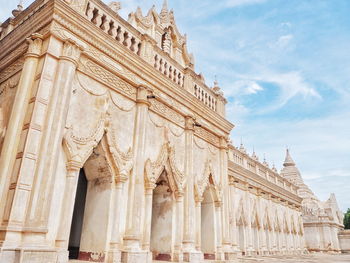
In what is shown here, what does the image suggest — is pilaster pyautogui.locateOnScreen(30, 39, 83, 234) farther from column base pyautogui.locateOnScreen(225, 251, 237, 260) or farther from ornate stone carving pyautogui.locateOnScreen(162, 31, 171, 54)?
column base pyautogui.locateOnScreen(225, 251, 237, 260)

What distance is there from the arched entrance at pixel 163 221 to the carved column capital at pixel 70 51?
16.2 ft

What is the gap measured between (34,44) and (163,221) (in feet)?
23.0

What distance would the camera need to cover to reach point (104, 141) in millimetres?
8750

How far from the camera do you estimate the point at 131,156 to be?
30.8 ft

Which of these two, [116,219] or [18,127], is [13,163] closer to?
[18,127]

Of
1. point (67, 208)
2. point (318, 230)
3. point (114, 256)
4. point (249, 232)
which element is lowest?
point (114, 256)

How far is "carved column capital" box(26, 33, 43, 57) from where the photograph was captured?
7.78m

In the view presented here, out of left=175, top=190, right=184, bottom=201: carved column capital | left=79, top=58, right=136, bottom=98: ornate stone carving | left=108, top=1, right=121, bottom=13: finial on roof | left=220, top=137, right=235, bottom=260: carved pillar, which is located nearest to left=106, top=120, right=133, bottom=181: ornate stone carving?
left=79, top=58, right=136, bottom=98: ornate stone carving

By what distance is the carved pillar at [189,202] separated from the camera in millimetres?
10617

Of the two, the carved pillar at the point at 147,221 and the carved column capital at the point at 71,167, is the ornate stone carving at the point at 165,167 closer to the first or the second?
the carved pillar at the point at 147,221

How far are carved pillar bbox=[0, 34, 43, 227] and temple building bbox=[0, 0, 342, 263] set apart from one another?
0.9 inches

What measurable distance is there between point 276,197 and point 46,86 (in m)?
22.9

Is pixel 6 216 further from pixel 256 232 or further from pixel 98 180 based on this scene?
pixel 256 232

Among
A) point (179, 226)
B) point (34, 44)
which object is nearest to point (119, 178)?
point (179, 226)
